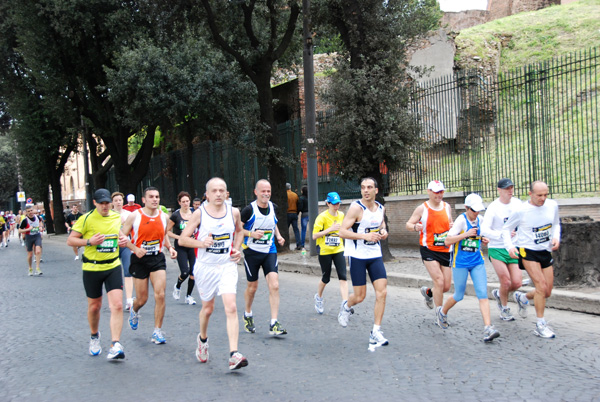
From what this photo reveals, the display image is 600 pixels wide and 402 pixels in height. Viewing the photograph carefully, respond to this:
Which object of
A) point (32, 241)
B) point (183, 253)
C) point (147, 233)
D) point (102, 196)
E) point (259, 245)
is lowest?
point (32, 241)

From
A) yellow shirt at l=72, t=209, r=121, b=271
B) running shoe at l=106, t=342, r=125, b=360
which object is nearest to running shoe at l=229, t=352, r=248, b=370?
running shoe at l=106, t=342, r=125, b=360

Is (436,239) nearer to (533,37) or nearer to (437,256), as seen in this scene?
(437,256)

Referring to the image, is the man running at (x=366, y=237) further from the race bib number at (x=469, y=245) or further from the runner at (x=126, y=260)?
the runner at (x=126, y=260)

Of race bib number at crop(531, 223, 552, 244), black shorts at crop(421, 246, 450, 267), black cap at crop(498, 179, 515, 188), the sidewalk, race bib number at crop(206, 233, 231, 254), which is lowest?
the sidewalk

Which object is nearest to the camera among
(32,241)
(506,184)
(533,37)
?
(506,184)

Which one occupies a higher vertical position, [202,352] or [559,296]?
[202,352]

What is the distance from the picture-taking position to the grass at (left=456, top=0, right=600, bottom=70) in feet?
83.0

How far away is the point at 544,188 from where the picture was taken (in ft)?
22.0

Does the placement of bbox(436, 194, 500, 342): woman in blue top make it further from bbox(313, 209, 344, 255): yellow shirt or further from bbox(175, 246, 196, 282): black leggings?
bbox(175, 246, 196, 282): black leggings

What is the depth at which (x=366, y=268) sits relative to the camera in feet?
22.3

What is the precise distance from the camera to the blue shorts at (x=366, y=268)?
656 cm

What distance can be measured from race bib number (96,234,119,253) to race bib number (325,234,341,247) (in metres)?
3.39

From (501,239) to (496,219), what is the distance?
0.85 ft

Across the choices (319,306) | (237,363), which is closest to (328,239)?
(319,306)
